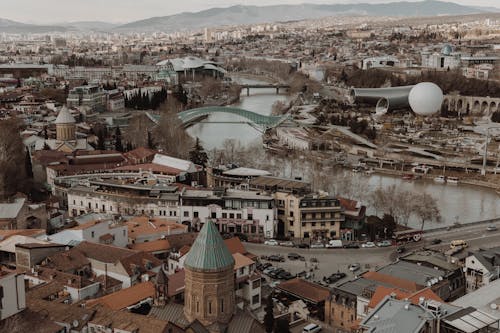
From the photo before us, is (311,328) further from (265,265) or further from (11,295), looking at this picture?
(11,295)

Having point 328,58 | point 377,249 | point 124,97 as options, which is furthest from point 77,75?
point 377,249

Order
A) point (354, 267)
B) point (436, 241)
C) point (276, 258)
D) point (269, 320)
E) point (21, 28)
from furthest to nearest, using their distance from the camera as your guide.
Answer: point (21, 28) < point (436, 241) < point (276, 258) < point (354, 267) < point (269, 320)

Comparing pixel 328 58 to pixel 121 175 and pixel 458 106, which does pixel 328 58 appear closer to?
pixel 458 106

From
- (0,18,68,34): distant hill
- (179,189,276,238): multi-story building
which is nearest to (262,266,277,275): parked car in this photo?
(179,189,276,238): multi-story building

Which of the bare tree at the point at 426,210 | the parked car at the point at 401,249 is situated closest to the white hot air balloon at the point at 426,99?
the bare tree at the point at 426,210

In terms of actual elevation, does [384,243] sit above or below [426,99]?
below

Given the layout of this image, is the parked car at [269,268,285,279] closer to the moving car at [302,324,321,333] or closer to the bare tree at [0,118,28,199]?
the moving car at [302,324,321,333]

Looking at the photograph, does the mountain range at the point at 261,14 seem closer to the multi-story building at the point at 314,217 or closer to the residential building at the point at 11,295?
the multi-story building at the point at 314,217

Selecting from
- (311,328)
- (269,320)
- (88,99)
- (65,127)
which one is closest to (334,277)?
(311,328)
